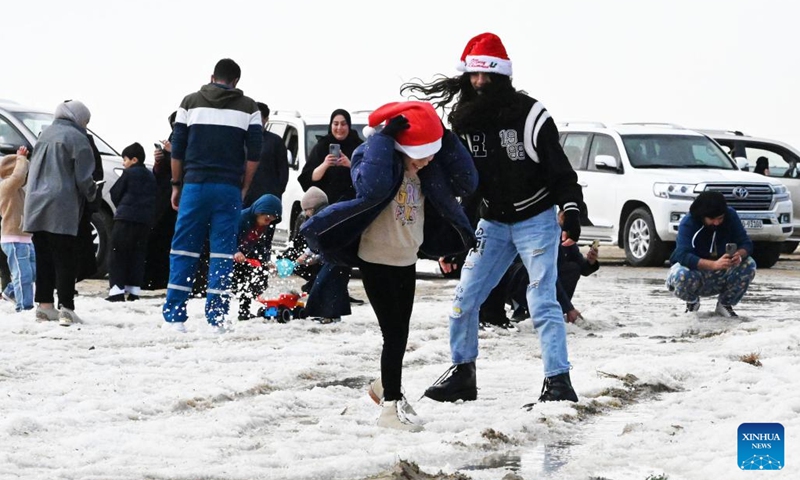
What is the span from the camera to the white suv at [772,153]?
23172 mm

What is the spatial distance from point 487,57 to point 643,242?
12791mm

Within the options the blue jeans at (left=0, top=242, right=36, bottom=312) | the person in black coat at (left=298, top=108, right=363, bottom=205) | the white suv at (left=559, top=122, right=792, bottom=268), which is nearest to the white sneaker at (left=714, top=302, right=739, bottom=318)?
the person in black coat at (left=298, top=108, right=363, bottom=205)

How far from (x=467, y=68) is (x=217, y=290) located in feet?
12.8

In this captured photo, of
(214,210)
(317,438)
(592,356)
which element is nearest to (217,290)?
(214,210)

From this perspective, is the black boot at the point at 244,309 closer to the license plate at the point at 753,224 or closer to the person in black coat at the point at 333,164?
the person in black coat at the point at 333,164

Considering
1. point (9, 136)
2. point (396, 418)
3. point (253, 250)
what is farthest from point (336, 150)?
point (396, 418)

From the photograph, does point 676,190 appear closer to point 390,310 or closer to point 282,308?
point 282,308

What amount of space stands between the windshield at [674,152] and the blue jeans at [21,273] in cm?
1003

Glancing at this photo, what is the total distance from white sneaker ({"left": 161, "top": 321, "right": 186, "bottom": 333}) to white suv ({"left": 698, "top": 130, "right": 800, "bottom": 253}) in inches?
529

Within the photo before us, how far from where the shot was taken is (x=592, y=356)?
10305mm

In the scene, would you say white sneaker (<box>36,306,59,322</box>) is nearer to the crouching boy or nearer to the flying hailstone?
the crouching boy

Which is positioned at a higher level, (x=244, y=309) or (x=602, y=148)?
(x=602, y=148)

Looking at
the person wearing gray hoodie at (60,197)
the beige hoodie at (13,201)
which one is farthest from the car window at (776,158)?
the person wearing gray hoodie at (60,197)

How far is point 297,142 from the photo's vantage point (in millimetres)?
19562
